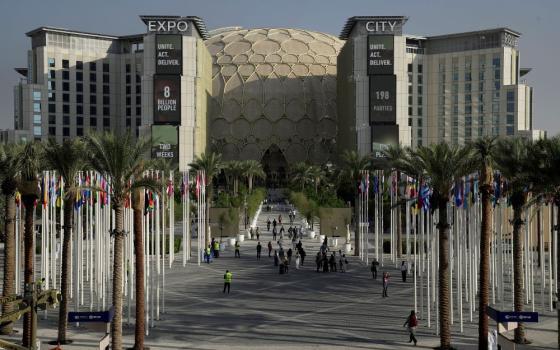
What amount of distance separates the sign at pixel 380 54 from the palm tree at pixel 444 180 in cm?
7502

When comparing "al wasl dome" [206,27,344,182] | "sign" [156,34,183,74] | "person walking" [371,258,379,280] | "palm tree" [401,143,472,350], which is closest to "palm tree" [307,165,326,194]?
"sign" [156,34,183,74]

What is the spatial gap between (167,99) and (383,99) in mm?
30387

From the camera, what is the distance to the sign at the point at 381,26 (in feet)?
331

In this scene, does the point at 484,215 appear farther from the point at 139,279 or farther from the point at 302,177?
the point at 302,177

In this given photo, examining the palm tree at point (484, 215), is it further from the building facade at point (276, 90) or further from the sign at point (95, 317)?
the building facade at point (276, 90)

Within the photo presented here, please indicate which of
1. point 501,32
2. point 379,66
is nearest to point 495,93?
point 501,32

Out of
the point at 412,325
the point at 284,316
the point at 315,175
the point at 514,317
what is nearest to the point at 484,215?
the point at 514,317

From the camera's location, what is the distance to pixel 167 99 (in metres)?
101

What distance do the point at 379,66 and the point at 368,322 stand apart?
73750 mm

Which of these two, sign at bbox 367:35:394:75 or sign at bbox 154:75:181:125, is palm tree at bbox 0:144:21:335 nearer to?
sign at bbox 154:75:181:125

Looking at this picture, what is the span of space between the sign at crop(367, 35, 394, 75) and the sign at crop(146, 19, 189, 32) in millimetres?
26681

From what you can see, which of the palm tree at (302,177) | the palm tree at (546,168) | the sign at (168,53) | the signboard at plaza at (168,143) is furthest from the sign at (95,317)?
the sign at (168,53)

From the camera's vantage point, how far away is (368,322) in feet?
93.0

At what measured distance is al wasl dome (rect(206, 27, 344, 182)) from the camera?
141 meters
